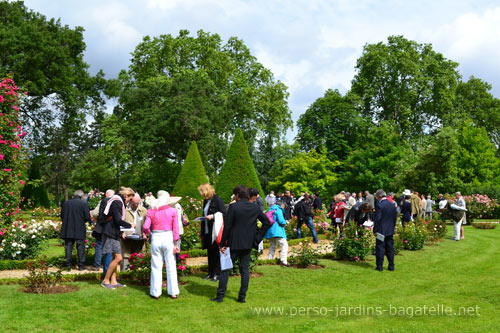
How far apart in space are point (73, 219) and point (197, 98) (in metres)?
24.6

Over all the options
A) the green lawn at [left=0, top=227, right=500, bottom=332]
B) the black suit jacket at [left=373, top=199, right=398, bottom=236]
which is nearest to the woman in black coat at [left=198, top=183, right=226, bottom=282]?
the green lawn at [left=0, top=227, right=500, bottom=332]

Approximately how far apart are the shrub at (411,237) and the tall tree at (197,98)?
20.6 metres

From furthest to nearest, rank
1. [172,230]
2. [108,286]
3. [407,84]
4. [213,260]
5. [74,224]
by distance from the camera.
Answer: [407,84], [74,224], [213,260], [108,286], [172,230]

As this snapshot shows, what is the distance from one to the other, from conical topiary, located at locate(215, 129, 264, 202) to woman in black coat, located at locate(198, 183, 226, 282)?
8.95 m

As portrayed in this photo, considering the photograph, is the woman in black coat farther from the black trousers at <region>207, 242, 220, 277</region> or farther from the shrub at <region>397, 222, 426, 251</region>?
the shrub at <region>397, 222, 426, 251</region>

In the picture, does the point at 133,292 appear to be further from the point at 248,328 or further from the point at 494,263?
the point at 494,263

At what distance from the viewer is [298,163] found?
39938 millimetres

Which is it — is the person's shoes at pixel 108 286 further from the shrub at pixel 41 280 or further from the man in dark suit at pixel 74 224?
the man in dark suit at pixel 74 224

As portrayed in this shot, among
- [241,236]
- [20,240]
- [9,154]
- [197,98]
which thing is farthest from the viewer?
[197,98]

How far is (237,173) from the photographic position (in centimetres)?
1873

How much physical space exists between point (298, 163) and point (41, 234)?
29.5 metres

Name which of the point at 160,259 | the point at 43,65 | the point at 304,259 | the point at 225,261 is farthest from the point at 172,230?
the point at 43,65

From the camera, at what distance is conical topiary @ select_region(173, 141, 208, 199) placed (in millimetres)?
20438

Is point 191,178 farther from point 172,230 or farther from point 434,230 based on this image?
point 172,230
